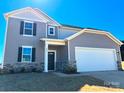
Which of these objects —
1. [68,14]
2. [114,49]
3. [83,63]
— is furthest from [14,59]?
[114,49]

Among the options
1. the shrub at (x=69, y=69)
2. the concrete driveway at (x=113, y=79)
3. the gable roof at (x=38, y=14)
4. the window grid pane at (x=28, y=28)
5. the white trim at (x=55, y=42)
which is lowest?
the concrete driveway at (x=113, y=79)

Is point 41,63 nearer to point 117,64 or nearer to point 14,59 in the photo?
point 14,59

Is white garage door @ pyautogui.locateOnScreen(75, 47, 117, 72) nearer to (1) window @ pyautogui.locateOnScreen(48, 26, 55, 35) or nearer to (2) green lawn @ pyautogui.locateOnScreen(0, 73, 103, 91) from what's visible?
(1) window @ pyautogui.locateOnScreen(48, 26, 55, 35)

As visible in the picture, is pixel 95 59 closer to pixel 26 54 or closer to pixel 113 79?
pixel 113 79

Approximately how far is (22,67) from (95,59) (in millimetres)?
8198

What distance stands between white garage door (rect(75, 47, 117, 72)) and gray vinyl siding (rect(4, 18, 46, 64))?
422 cm

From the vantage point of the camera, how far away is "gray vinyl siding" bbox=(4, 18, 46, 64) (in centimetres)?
1299

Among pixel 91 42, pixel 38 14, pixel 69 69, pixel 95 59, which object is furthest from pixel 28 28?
pixel 95 59

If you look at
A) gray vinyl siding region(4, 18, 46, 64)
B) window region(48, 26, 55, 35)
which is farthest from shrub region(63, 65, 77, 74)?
window region(48, 26, 55, 35)

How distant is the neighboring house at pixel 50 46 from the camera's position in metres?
13.4

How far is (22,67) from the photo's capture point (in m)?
13.3

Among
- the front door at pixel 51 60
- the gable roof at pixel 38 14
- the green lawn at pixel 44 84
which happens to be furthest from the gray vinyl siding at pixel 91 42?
the green lawn at pixel 44 84

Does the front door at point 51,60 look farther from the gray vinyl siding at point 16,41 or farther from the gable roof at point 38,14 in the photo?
the gable roof at point 38,14

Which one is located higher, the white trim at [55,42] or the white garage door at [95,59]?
the white trim at [55,42]
